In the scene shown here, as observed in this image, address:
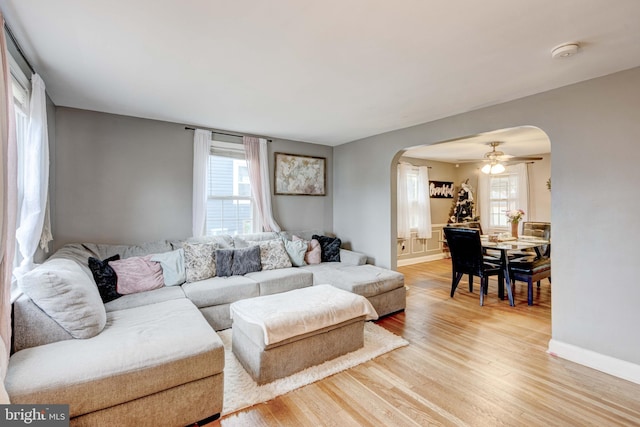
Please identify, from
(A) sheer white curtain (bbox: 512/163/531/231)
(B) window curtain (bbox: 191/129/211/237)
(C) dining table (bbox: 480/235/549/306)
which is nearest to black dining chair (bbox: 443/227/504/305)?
(C) dining table (bbox: 480/235/549/306)

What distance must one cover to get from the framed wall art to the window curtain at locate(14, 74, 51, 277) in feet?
9.36

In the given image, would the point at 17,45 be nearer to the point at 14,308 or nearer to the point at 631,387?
the point at 14,308

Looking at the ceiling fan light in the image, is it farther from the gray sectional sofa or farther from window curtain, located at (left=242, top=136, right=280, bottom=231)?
the gray sectional sofa

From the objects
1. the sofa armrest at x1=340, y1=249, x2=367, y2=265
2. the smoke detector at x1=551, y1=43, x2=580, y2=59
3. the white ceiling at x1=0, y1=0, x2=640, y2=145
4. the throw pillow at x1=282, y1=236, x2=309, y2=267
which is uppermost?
the white ceiling at x1=0, y1=0, x2=640, y2=145

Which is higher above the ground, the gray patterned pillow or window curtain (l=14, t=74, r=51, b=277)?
window curtain (l=14, t=74, r=51, b=277)

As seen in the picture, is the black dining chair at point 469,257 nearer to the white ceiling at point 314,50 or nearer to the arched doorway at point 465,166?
the arched doorway at point 465,166

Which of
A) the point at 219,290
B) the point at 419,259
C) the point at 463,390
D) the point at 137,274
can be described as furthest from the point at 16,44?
the point at 419,259

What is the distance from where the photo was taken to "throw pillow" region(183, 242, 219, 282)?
11.0 feet

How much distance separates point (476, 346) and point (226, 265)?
2.81 meters

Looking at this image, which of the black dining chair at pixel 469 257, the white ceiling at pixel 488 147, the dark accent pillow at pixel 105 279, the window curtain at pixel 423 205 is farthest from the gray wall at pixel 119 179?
the window curtain at pixel 423 205

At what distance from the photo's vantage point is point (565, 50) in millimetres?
1979

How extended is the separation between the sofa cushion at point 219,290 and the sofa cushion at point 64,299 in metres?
1.03

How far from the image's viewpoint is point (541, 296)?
431 centimetres

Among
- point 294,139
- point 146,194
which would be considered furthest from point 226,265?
point 294,139
